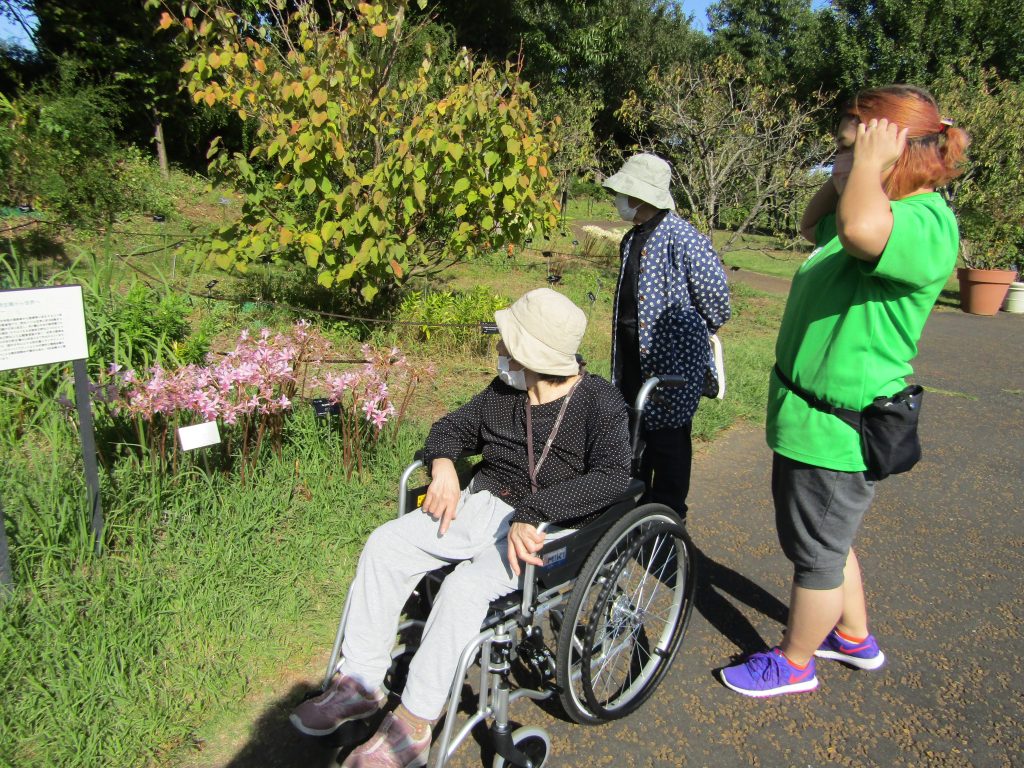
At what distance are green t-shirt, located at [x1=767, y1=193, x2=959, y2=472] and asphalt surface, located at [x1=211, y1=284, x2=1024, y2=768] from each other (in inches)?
35.5

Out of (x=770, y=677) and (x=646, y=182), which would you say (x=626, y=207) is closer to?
(x=646, y=182)

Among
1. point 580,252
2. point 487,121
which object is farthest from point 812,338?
point 580,252

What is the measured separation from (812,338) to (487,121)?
139 inches

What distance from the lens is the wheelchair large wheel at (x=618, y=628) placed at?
6.64ft

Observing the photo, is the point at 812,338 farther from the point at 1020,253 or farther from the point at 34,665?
the point at 1020,253

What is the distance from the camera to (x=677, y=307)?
9.61 ft

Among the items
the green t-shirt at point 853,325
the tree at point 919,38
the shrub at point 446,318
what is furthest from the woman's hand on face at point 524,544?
the tree at point 919,38

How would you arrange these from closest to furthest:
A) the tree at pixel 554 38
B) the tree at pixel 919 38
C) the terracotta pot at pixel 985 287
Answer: the terracotta pot at pixel 985 287, the tree at pixel 554 38, the tree at pixel 919 38

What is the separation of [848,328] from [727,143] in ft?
26.7

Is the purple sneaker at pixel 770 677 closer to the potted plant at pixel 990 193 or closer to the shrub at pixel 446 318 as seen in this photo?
the shrub at pixel 446 318

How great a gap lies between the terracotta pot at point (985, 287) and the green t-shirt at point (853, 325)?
35.9 feet

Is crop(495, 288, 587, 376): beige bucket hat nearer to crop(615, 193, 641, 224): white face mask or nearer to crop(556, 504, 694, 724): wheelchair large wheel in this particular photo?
crop(556, 504, 694, 724): wheelchair large wheel

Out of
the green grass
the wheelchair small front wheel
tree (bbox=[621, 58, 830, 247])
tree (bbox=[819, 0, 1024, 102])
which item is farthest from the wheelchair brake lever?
tree (bbox=[819, 0, 1024, 102])

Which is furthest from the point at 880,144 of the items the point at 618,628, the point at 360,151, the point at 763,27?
the point at 763,27
